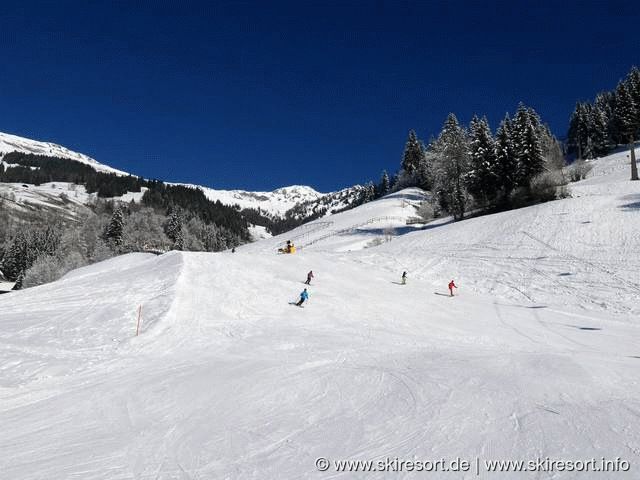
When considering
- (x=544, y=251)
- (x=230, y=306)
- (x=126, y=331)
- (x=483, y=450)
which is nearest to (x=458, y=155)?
(x=544, y=251)

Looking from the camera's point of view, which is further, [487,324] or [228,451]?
[487,324]

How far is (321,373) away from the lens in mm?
11242

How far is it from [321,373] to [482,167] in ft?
155

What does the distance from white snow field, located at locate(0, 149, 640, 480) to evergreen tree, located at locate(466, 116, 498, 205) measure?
2173 centimetres

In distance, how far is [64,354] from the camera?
13852mm

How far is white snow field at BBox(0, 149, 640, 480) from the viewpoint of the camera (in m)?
6.52

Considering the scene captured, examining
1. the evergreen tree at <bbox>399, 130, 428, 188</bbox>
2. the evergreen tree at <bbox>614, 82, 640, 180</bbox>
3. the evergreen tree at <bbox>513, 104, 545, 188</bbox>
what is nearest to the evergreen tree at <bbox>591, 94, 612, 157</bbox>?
the evergreen tree at <bbox>614, 82, 640, 180</bbox>

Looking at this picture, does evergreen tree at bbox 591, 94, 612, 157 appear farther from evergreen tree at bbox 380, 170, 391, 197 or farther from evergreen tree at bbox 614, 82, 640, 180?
evergreen tree at bbox 380, 170, 391, 197

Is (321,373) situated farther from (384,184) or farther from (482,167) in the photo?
(384,184)

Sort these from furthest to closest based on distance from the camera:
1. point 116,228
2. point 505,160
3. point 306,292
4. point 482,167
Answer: point 116,228
point 482,167
point 505,160
point 306,292

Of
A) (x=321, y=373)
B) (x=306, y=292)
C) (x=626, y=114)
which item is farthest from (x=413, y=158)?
(x=321, y=373)

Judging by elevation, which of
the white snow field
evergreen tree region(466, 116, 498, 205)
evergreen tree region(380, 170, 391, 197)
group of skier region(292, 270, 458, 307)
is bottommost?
the white snow field

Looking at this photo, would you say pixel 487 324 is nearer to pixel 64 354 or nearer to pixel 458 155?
pixel 64 354

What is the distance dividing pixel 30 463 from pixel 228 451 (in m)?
3.48
